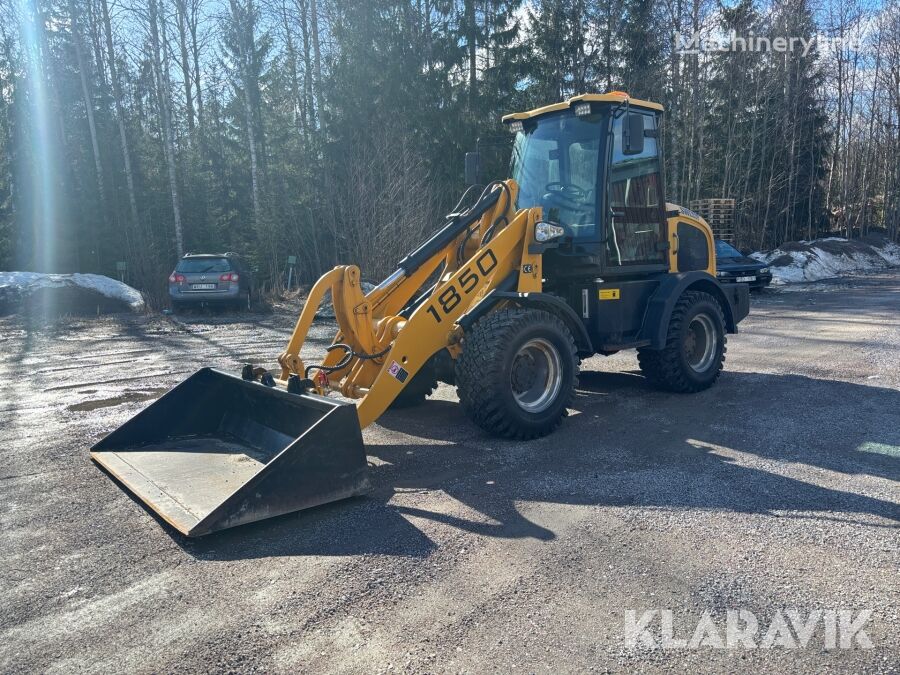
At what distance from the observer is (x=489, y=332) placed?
560 cm

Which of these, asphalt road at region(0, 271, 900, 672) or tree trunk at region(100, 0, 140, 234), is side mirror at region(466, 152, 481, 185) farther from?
tree trunk at region(100, 0, 140, 234)

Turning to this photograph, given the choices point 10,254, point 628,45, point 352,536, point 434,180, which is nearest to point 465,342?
point 352,536

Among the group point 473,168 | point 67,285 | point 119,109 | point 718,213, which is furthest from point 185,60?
point 473,168

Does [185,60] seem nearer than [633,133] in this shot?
No

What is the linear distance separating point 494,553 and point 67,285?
1762 cm

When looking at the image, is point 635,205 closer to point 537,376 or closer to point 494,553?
point 537,376

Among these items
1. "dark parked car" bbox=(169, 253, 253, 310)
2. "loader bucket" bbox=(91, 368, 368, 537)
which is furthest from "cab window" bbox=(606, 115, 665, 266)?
"dark parked car" bbox=(169, 253, 253, 310)

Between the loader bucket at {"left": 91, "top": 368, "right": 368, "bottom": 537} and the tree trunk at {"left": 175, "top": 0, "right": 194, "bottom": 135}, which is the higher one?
the tree trunk at {"left": 175, "top": 0, "right": 194, "bottom": 135}

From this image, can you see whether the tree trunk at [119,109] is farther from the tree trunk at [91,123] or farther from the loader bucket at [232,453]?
the loader bucket at [232,453]

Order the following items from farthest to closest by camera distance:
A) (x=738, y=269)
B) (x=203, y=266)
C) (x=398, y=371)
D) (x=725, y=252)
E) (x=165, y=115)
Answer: (x=165, y=115)
(x=725, y=252)
(x=738, y=269)
(x=203, y=266)
(x=398, y=371)

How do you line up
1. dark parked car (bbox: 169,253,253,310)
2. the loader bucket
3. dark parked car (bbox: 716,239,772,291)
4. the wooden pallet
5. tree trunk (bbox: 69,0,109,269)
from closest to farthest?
the loader bucket < dark parked car (bbox: 169,253,253,310) < dark parked car (bbox: 716,239,772,291) < the wooden pallet < tree trunk (bbox: 69,0,109,269)

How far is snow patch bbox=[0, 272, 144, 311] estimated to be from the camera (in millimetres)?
17641

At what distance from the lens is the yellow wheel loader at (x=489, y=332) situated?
4434 mm

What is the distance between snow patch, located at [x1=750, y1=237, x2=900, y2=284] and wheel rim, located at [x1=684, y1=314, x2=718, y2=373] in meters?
18.8
